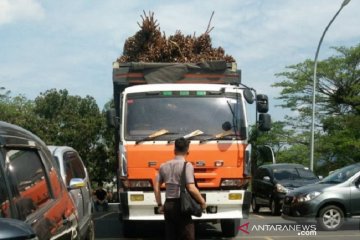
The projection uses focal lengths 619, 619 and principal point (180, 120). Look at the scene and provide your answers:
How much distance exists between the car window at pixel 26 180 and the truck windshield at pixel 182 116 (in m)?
5.75

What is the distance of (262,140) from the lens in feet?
136

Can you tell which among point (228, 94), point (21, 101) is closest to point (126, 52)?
point (228, 94)

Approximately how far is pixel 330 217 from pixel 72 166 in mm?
5955

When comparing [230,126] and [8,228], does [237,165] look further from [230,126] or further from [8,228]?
[8,228]

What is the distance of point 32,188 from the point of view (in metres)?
4.14

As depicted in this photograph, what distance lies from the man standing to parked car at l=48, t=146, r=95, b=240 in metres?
1.00

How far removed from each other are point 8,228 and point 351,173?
11.5 metres

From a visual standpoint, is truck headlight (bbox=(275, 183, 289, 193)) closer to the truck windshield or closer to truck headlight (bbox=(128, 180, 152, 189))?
the truck windshield

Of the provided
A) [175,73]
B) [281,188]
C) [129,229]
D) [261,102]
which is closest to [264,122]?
[261,102]

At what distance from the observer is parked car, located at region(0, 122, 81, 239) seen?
11.4 ft

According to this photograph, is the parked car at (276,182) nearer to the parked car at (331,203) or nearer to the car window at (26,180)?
the parked car at (331,203)

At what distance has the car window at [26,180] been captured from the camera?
359 cm

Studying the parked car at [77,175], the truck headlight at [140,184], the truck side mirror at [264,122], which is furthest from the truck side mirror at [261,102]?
the parked car at [77,175]

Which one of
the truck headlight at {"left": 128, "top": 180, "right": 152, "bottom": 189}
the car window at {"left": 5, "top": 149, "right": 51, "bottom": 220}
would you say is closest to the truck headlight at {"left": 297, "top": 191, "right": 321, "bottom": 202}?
the truck headlight at {"left": 128, "top": 180, "right": 152, "bottom": 189}
